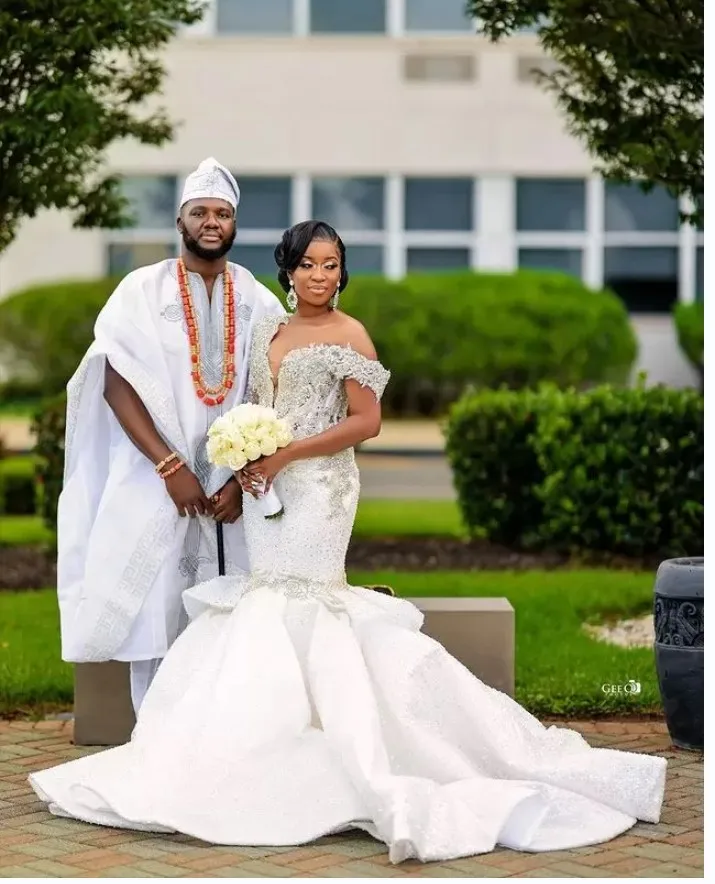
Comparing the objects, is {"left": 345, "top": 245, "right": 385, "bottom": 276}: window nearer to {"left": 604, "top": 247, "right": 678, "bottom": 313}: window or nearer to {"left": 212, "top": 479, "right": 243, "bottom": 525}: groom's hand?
{"left": 604, "top": 247, "right": 678, "bottom": 313}: window

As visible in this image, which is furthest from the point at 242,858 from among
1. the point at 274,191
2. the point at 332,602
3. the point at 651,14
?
→ the point at 274,191

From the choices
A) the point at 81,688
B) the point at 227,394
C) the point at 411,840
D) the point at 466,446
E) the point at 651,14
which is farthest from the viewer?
the point at 466,446

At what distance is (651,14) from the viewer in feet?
30.5

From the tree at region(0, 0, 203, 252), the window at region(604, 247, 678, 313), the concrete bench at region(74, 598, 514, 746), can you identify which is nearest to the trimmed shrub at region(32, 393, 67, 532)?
the tree at region(0, 0, 203, 252)

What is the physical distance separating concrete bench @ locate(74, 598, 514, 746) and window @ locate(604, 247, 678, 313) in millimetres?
18624

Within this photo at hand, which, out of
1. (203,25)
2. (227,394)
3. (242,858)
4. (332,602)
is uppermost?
(203,25)

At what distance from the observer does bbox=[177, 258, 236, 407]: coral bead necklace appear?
653cm

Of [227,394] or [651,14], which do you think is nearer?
[227,394]

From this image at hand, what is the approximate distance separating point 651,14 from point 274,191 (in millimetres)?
16231

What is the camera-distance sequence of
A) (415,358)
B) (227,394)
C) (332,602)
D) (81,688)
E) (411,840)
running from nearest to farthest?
(411,840), (332,602), (227,394), (81,688), (415,358)

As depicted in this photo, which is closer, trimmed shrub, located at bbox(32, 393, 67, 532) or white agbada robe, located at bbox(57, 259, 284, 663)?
white agbada robe, located at bbox(57, 259, 284, 663)

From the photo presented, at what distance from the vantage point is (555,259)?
83.5 feet

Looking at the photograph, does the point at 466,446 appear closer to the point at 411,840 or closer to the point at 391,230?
the point at 411,840

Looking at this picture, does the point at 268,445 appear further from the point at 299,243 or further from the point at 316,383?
the point at 299,243
